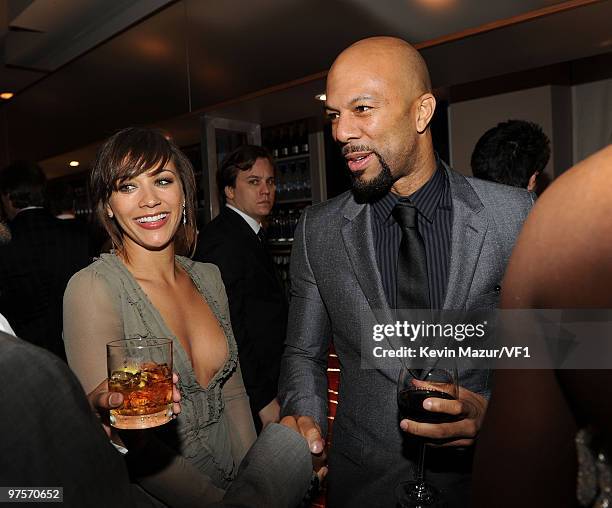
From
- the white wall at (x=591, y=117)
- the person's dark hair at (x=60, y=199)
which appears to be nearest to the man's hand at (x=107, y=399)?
the person's dark hair at (x=60, y=199)

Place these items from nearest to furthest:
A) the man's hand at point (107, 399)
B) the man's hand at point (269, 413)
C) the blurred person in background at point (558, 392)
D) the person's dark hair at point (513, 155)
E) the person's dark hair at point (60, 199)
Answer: the blurred person in background at point (558, 392)
the man's hand at point (107, 399)
the man's hand at point (269, 413)
the person's dark hair at point (513, 155)
the person's dark hair at point (60, 199)

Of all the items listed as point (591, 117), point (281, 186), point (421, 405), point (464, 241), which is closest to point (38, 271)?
point (464, 241)

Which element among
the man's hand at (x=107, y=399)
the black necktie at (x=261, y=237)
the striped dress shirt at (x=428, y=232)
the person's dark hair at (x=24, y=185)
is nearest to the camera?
the man's hand at (x=107, y=399)

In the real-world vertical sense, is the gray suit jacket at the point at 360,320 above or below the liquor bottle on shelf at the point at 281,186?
below

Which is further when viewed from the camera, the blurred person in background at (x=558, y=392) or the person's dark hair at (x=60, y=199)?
the person's dark hair at (x=60, y=199)

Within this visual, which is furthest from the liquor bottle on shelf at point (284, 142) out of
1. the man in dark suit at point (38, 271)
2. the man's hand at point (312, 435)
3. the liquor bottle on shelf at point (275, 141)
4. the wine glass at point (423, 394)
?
the wine glass at point (423, 394)

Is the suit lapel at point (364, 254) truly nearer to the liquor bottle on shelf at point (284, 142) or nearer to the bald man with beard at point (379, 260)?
the bald man with beard at point (379, 260)

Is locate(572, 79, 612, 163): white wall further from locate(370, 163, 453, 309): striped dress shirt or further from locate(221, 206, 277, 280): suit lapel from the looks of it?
locate(370, 163, 453, 309): striped dress shirt

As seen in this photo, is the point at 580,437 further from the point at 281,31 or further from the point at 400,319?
the point at 281,31

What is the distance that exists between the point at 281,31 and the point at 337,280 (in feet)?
9.09

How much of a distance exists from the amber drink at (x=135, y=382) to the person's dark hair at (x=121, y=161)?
77cm

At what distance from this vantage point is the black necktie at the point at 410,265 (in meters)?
1.68

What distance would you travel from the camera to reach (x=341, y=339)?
1758 millimetres

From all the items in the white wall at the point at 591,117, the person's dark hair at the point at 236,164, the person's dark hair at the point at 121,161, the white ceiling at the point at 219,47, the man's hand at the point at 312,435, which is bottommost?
the man's hand at the point at 312,435
